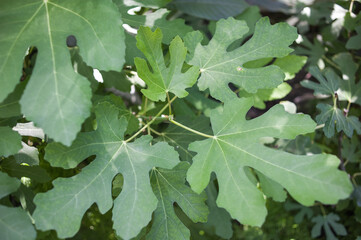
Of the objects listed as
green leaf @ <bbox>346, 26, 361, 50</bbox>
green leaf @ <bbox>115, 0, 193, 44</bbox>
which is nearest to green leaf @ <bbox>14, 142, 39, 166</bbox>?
green leaf @ <bbox>115, 0, 193, 44</bbox>

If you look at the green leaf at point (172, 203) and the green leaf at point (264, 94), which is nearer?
the green leaf at point (172, 203)

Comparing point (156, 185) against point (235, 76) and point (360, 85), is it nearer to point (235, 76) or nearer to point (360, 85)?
point (235, 76)

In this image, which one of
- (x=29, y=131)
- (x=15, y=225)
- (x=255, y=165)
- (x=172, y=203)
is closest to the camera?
(x=15, y=225)

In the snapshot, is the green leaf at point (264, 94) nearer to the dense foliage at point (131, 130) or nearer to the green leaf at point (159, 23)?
the dense foliage at point (131, 130)

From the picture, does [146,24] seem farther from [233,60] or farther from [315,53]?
[315,53]

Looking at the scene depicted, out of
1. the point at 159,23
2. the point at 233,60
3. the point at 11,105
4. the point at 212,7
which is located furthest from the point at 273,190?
the point at 212,7

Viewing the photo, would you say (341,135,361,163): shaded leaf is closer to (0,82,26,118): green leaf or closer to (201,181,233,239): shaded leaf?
(201,181,233,239): shaded leaf

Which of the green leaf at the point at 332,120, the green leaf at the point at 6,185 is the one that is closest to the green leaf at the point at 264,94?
the green leaf at the point at 332,120
